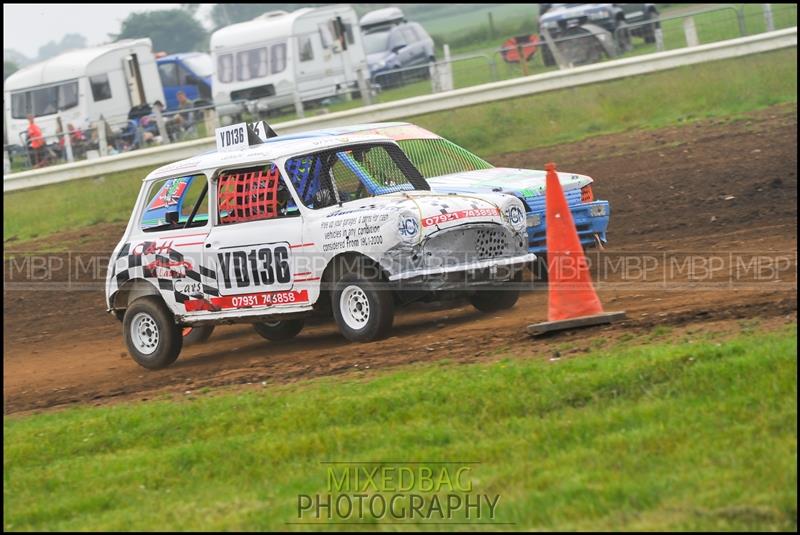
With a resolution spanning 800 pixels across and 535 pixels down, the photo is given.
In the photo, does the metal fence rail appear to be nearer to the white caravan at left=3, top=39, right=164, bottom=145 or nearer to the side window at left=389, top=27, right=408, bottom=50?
the white caravan at left=3, top=39, right=164, bottom=145

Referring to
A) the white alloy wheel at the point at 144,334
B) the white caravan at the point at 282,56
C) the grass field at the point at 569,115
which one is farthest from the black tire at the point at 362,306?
the white caravan at the point at 282,56

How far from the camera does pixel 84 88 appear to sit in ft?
112

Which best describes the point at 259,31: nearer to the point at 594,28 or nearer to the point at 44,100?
the point at 44,100

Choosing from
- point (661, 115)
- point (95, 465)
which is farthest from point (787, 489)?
point (661, 115)

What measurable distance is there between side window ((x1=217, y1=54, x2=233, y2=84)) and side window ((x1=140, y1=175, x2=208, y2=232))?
76.0 feet

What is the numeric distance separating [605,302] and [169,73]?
31120mm

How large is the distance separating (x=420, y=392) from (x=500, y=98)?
56.3 feet

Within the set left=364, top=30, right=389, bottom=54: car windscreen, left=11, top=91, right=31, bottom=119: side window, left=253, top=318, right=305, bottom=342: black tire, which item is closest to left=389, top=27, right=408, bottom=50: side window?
left=364, top=30, right=389, bottom=54: car windscreen

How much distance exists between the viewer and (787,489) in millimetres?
5410

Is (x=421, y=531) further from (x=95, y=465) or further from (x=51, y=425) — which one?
(x=51, y=425)

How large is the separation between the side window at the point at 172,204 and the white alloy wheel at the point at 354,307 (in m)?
1.71

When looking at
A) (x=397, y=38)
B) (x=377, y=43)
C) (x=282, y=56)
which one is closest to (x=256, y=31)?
(x=282, y=56)

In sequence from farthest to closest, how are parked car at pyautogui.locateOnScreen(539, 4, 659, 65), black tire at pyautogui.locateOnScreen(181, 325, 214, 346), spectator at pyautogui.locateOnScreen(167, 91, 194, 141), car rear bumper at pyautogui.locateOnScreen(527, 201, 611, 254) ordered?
spectator at pyautogui.locateOnScreen(167, 91, 194, 141) < parked car at pyautogui.locateOnScreen(539, 4, 659, 65) < black tire at pyautogui.locateOnScreen(181, 325, 214, 346) < car rear bumper at pyautogui.locateOnScreen(527, 201, 611, 254)

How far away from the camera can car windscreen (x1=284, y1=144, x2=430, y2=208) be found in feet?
35.5
